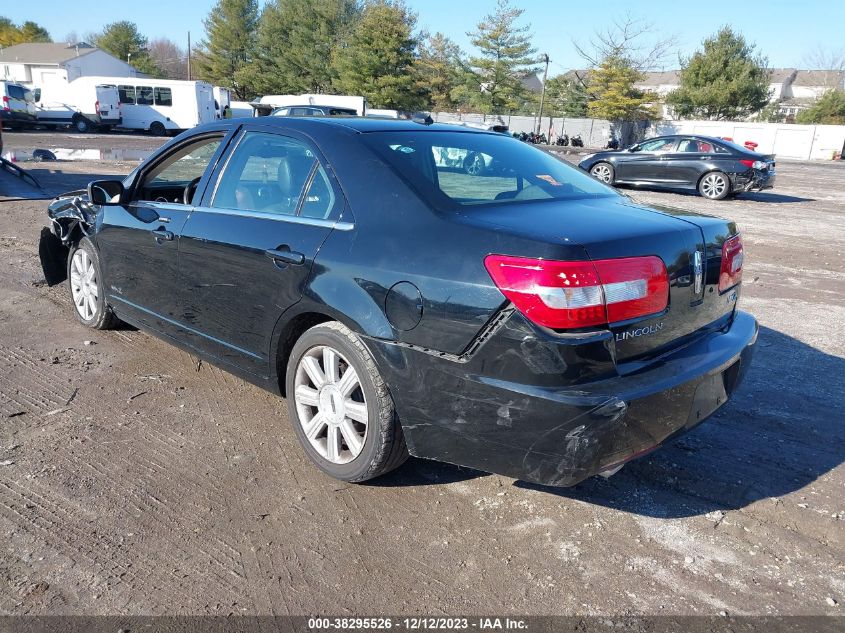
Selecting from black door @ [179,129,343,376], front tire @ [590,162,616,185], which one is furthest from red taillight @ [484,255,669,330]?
front tire @ [590,162,616,185]

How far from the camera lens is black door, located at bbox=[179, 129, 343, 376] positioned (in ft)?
10.3

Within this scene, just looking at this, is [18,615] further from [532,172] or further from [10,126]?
[10,126]

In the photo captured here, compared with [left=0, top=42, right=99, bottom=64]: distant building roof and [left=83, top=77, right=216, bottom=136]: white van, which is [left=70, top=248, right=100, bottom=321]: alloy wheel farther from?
[left=0, top=42, right=99, bottom=64]: distant building roof

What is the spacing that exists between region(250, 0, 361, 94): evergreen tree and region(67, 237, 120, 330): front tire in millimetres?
58158

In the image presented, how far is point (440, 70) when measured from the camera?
2253 inches

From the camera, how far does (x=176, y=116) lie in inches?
1510

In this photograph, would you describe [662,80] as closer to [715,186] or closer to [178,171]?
[715,186]

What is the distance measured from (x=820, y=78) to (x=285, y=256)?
94299 millimetres

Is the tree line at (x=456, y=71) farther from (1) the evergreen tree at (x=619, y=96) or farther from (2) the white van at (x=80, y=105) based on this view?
(2) the white van at (x=80, y=105)

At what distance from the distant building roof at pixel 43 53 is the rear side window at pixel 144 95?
94.5ft

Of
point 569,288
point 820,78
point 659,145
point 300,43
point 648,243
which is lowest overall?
point 569,288

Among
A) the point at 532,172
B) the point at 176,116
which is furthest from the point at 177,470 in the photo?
the point at 176,116

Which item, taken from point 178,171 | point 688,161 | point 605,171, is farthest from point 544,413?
point 605,171

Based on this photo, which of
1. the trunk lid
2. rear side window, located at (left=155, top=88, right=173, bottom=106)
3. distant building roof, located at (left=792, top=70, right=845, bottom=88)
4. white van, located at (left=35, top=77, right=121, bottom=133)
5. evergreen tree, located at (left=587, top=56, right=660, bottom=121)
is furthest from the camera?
distant building roof, located at (left=792, top=70, right=845, bottom=88)
